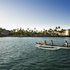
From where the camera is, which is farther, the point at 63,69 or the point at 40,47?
the point at 40,47

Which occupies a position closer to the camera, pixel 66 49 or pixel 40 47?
pixel 66 49

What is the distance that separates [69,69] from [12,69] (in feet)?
28.9

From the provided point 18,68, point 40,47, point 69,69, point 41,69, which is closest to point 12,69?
point 18,68

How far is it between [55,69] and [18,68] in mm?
5870

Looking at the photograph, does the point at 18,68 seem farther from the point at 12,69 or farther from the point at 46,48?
the point at 46,48

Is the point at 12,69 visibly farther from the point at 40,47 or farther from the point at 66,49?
the point at 40,47

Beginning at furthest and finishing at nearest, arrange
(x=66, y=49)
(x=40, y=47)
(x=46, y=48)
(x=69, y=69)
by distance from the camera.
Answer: (x=40, y=47) → (x=46, y=48) → (x=66, y=49) → (x=69, y=69)

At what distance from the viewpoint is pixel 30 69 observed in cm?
2273

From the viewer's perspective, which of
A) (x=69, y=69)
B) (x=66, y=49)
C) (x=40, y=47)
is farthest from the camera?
(x=40, y=47)

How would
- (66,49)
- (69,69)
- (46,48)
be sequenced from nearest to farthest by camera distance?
(69,69) → (66,49) → (46,48)

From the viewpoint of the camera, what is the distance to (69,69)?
22.5 meters

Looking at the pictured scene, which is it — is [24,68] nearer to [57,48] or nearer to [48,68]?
[48,68]

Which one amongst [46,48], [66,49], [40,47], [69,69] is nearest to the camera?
[69,69]

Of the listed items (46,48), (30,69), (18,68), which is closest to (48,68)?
(30,69)
